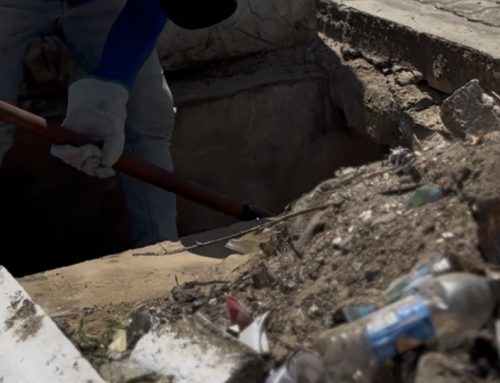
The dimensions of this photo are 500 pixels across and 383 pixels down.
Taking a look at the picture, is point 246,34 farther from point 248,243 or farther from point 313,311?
point 313,311

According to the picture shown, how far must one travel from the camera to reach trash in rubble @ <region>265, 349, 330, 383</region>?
184cm

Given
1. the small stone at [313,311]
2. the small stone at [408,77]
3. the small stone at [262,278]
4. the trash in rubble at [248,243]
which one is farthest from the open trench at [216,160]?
the small stone at [313,311]

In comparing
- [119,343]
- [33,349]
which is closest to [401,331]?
[119,343]

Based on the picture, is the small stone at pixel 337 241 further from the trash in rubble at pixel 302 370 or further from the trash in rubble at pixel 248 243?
the trash in rubble at pixel 248 243

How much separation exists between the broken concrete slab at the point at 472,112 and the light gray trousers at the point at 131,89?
1401 mm

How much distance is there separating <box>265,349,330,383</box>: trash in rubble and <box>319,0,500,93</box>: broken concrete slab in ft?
6.27

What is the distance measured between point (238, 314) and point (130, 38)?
1304 mm

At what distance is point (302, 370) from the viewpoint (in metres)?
1.86

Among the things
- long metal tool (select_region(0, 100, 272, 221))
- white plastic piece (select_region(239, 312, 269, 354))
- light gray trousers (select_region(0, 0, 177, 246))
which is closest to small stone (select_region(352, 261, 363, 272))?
white plastic piece (select_region(239, 312, 269, 354))

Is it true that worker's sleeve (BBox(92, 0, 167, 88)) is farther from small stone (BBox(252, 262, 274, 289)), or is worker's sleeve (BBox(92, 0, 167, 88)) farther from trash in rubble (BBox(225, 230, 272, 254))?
small stone (BBox(252, 262, 274, 289))

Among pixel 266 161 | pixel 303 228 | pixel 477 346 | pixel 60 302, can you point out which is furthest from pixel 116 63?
pixel 477 346

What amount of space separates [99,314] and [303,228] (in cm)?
55

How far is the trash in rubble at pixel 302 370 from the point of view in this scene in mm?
1836

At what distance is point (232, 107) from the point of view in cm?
432
